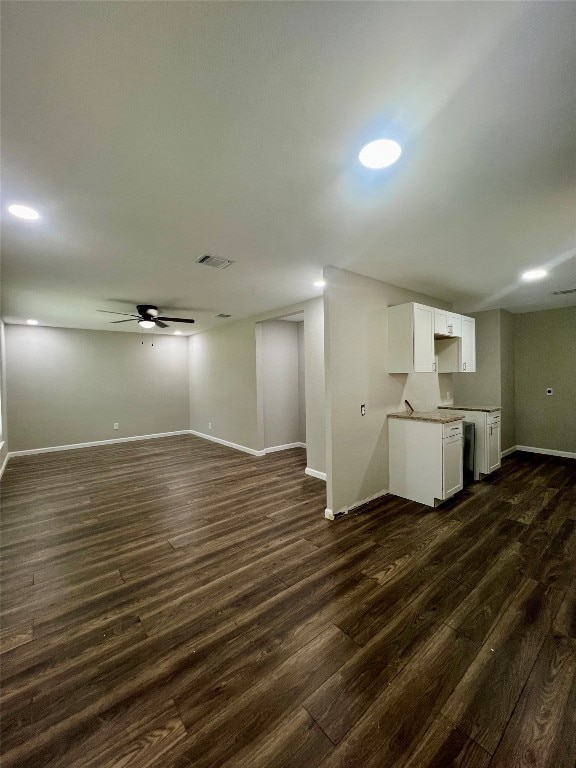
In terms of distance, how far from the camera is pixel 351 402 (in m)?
3.42

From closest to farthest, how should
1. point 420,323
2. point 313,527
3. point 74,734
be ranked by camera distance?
1. point 74,734
2. point 313,527
3. point 420,323

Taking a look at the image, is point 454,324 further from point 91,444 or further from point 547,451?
point 91,444

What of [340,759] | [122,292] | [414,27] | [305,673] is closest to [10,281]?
[122,292]

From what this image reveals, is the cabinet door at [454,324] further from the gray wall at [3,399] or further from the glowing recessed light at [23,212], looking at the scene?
the gray wall at [3,399]

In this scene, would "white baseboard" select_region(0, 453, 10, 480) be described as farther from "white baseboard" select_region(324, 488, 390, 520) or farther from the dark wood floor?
"white baseboard" select_region(324, 488, 390, 520)

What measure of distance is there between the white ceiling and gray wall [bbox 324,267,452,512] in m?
0.74

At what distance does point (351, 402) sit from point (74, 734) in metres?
3.01

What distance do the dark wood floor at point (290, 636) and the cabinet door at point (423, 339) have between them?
5.61 ft

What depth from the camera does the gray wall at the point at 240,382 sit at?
461cm

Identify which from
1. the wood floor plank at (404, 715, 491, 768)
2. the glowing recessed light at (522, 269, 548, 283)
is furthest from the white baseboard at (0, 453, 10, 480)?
the glowing recessed light at (522, 269, 548, 283)

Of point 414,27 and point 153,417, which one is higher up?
point 414,27

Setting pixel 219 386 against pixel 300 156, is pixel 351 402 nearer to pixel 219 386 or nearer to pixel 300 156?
pixel 300 156

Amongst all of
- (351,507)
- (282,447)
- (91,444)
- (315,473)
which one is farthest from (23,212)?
(91,444)

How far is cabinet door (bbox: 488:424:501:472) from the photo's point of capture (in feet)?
14.4
